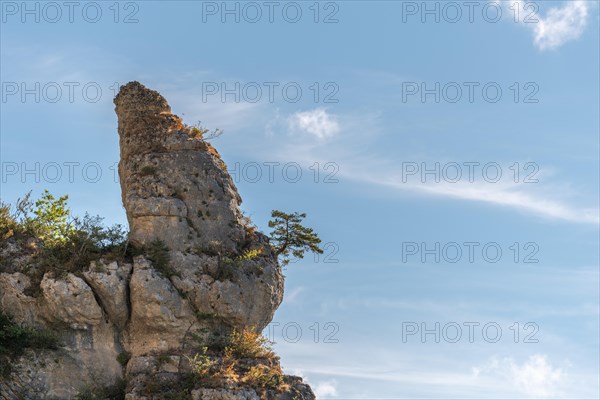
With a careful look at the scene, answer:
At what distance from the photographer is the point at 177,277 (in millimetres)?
35406

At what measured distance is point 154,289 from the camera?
34.5m

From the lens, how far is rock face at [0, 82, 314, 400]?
33344 mm

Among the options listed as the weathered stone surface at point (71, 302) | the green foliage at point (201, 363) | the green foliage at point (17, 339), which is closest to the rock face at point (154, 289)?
the weathered stone surface at point (71, 302)

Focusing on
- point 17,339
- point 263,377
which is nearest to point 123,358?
point 17,339

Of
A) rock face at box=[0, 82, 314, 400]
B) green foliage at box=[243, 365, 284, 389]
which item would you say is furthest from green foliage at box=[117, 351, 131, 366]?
green foliage at box=[243, 365, 284, 389]

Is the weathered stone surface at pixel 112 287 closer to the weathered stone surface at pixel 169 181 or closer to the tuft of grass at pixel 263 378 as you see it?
the weathered stone surface at pixel 169 181

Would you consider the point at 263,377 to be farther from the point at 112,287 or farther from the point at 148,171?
the point at 148,171

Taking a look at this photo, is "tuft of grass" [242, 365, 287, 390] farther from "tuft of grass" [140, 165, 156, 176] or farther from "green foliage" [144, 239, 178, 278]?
"tuft of grass" [140, 165, 156, 176]

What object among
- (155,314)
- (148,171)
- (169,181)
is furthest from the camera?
(148,171)

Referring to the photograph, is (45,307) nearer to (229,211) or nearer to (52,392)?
(52,392)

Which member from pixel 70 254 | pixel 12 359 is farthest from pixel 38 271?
pixel 12 359

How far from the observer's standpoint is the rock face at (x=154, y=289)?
33344 mm

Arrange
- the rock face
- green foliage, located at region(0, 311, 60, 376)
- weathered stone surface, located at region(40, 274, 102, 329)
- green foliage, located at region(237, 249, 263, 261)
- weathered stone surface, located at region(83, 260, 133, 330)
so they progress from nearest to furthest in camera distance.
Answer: green foliage, located at region(0, 311, 60, 376)
the rock face
weathered stone surface, located at region(40, 274, 102, 329)
weathered stone surface, located at region(83, 260, 133, 330)
green foliage, located at region(237, 249, 263, 261)

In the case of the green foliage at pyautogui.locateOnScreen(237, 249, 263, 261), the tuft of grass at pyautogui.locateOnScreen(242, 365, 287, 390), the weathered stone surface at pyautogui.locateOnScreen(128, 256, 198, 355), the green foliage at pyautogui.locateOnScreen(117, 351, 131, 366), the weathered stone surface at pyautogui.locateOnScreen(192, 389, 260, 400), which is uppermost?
the green foliage at pyautogui.locateOnScreen(237, 249, 263, 261)
